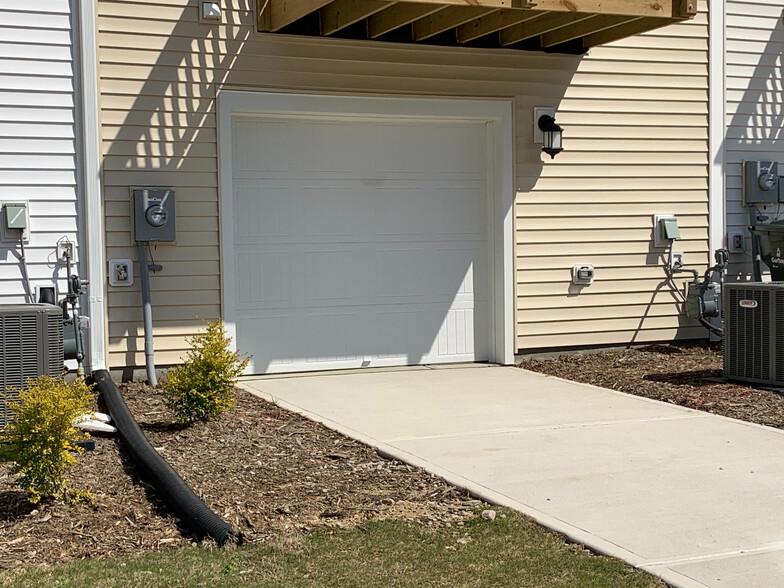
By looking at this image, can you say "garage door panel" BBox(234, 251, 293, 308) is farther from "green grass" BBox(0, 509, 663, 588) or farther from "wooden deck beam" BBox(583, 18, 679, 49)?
"green grass" BBox(0, 509, 663, 588)

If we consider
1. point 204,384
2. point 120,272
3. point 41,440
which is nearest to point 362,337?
point 120,272

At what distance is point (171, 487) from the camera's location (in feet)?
15.2

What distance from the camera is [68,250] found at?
8086mm

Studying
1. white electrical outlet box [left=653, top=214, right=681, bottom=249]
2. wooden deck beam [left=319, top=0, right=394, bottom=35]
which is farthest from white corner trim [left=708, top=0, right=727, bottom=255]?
wooden deck beam [left=319, top=0, right=394, bottom=35]

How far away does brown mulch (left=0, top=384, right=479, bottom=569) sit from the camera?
4.30 m

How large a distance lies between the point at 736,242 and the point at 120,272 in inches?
249

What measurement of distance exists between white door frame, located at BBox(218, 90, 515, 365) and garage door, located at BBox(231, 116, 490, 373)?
11 centimetres

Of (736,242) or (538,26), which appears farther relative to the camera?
(736,242)

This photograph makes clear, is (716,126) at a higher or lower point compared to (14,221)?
higher

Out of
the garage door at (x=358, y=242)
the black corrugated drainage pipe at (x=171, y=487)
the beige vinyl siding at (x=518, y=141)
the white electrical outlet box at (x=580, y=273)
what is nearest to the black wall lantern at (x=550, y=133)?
the beige vinyl siding at (x=518, y=141)

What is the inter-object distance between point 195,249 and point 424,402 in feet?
8.06

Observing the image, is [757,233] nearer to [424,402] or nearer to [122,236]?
[424,402]

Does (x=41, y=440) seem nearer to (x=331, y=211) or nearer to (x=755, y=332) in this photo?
(x=331, y=211)

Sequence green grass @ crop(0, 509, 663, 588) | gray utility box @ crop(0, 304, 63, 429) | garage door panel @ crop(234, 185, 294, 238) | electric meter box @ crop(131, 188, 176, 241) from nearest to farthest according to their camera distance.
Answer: green grass @ crop(0, 509, 663, 588) < gray utility box @ crop(0, 304, 63, 429) < electric meter box @ crop(131, 188, 176, 241) < garage door panel @ crop(234, 185, 294, 238)
